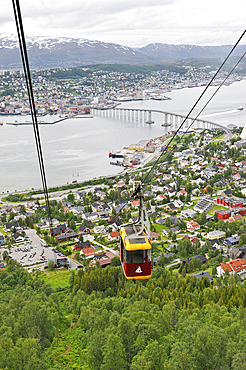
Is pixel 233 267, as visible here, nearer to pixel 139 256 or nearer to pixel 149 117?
pixel 139 256

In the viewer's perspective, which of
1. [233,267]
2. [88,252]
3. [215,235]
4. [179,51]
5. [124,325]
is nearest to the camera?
[124,325]

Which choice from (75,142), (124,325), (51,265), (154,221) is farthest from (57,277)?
(75,142)

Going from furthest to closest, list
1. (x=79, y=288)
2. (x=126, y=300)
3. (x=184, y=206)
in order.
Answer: (x=184, y=206)
(x=79, y=288)
(x=126, y=300)

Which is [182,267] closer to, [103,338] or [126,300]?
[126,300]

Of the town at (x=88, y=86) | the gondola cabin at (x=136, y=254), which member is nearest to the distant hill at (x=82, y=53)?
the town at (x=88, y=86)

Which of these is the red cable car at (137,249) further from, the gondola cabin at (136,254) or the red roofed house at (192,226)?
the red roofed house at (192,226)

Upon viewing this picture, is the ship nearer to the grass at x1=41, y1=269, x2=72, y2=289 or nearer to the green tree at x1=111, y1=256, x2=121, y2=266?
the green tree at x1=111, y1=256, x2=121, y2=266

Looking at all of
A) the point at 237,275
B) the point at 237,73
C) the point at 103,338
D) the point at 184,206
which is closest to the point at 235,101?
the point at 237,73

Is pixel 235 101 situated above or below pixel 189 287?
below
